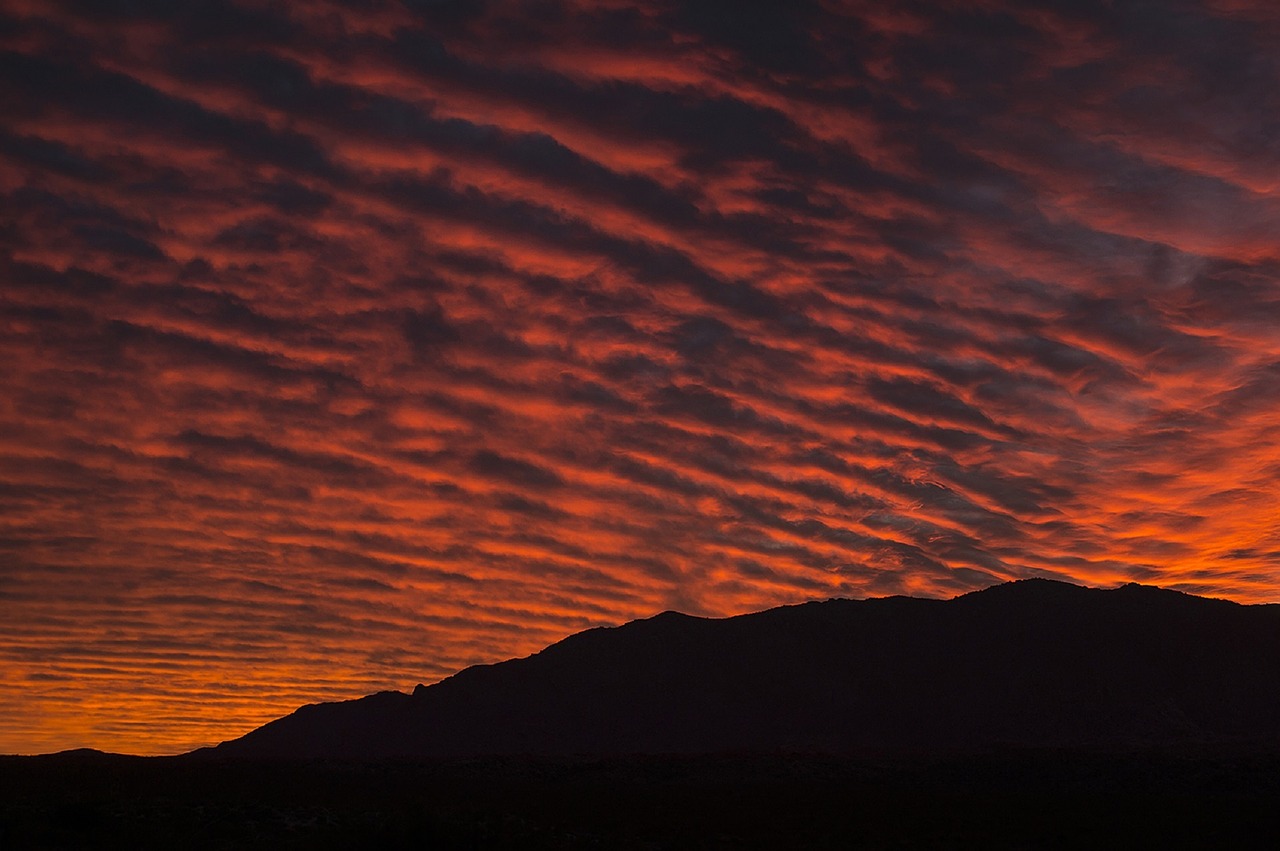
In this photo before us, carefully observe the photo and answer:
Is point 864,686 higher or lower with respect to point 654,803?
higher

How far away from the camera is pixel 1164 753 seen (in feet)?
188

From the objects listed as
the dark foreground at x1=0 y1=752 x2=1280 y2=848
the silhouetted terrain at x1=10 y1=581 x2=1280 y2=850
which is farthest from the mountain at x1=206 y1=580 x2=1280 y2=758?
the dark foreground at x1=0 y1=752 x2=1280 y2=848

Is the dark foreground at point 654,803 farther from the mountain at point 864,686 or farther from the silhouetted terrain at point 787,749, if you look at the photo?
the mountain at point 864,686

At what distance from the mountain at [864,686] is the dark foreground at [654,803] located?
27455 millimetres

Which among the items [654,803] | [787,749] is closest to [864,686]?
[787,749]

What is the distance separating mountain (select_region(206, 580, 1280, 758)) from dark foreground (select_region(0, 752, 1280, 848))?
27455mm

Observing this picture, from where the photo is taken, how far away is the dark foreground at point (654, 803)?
31062 mm

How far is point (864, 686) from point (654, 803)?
2523 inches

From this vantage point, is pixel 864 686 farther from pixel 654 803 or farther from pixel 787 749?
pixel 654 803

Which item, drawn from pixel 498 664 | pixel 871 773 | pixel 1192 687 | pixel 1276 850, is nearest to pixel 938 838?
pixel 1276 850

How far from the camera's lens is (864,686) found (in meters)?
105

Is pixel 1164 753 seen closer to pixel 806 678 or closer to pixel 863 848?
pixel 863 848

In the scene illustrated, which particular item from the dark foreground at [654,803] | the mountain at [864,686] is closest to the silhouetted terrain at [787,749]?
the dark foreground at [654,803]

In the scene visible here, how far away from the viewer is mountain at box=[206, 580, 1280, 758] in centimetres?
8825
